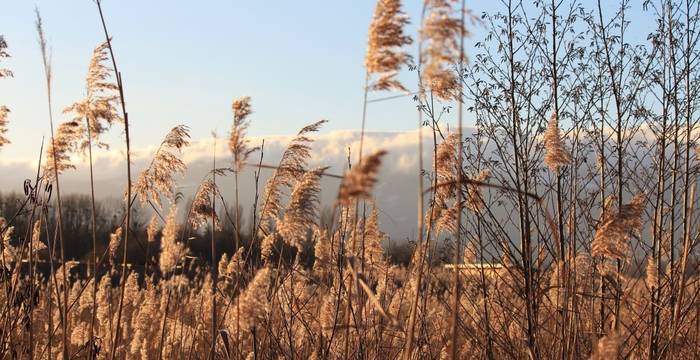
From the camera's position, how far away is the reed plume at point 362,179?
1.60 metres

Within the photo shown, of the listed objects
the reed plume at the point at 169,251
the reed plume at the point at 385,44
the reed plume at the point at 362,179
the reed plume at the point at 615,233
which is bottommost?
the reed plume at the point at 169,251

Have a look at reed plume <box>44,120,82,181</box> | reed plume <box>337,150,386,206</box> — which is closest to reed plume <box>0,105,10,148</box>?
reed plume <box>44,120,82,181</box>

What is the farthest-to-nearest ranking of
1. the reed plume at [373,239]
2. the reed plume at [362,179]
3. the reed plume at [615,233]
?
the reed plume at [373,239]
the reed plume at [615,233]
the reed plume at [362,179]

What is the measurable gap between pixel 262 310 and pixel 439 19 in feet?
3.81

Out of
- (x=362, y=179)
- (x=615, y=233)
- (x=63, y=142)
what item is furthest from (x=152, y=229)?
(x=362, y=179)

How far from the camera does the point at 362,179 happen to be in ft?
5.25

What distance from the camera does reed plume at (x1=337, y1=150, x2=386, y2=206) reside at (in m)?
1.60

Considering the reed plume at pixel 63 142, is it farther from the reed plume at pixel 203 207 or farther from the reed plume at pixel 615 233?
the reed plume at pixel 615 233

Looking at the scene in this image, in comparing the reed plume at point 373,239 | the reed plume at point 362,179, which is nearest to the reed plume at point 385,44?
the reed plume at point 362,179

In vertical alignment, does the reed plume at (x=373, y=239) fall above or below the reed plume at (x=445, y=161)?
below

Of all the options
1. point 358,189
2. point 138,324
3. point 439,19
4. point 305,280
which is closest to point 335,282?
point 305,280

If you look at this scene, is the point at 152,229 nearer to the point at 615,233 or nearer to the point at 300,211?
the point at 300,211

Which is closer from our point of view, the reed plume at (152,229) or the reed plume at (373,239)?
the reed plume at (152,229)

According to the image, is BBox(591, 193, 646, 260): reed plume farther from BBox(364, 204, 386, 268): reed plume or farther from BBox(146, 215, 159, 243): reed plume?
BBox(146, 215, 159, 243): reed plume
